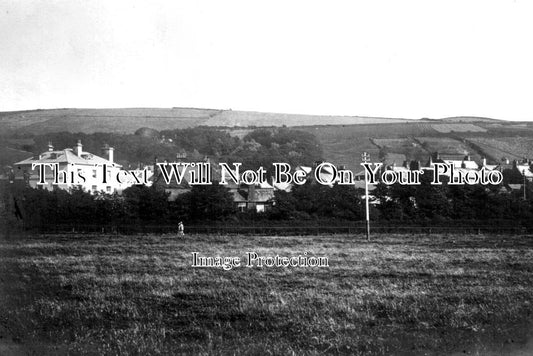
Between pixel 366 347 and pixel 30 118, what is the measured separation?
23.8ft

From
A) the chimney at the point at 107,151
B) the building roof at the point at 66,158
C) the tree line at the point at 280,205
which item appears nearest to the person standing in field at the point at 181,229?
the tree line at the point at 280,205

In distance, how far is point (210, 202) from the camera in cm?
853

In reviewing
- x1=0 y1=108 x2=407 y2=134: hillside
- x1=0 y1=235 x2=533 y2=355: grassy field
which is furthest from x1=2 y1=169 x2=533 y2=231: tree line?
x1=0 y1=108 x2=407 y2=134: hillside

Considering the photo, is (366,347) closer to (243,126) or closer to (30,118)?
(243,126)

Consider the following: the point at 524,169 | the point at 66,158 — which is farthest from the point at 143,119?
the point at 524,169

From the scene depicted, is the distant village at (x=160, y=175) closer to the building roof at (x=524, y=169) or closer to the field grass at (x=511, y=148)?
the building roof at (x=524, y=169)

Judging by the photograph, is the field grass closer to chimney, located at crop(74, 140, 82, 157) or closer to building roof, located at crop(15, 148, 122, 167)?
building roof, located at crop(15, 148, 122, 167)

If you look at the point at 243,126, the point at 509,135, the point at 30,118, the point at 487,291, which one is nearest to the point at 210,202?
the point at 243,126

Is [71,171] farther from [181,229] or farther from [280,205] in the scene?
[280,205]

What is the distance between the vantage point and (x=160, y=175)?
8.28 meters

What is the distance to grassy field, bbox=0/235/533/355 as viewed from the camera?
22.2 ft

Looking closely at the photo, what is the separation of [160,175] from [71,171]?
60.3 inches

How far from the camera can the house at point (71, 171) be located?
25.9 feet

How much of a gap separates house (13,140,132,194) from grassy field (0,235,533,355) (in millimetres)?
1252
